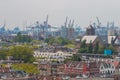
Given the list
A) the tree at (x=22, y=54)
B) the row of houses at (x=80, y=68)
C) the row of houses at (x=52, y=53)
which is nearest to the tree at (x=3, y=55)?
the tree at (x=22, y=54)

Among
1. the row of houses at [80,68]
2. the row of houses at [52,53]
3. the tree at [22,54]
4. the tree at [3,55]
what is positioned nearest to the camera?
the row of houses at [80,68]

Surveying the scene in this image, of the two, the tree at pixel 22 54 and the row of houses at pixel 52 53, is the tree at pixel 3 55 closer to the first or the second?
the tree at pixel 22 54

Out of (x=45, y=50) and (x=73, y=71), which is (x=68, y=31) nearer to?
(x=45, y=50)

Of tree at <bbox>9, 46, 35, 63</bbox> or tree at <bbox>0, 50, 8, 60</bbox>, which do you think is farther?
tree at <bbox>0, 50, 8, 60</bbox>

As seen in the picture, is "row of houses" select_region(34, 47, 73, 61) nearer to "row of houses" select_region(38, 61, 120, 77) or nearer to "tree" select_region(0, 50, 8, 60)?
"tree" select_region(0, 50, 8, 60)

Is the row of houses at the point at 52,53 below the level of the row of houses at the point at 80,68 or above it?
below

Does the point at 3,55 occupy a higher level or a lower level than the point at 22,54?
lower

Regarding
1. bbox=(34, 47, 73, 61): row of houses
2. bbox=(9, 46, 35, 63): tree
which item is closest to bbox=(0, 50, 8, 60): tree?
bbox=(9, 46, 35, 63): tree

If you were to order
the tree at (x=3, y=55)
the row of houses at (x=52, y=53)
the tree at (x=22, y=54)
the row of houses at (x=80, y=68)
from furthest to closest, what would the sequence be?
the row of houses at (x=52, y=53) < the tree at (x=3, y=55) < the tree at (x=22, y=54) < the row of houses at (x=80, y=68)

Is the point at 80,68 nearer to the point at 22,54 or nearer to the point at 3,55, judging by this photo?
the point at 22,54

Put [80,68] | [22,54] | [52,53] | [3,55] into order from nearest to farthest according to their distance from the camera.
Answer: [80,68] < [22,54] < [3,55] < [52,53]

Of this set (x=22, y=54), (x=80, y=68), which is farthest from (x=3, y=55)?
(x=80, y=68)
